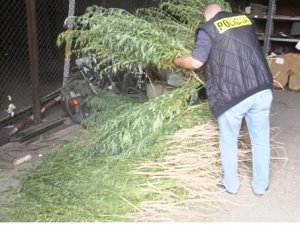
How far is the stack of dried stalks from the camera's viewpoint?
11.9 feet

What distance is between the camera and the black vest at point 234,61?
356 cm

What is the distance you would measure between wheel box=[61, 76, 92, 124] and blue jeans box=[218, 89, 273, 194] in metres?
2.54

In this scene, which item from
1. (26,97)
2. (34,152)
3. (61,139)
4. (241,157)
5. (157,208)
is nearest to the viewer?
(157,208)

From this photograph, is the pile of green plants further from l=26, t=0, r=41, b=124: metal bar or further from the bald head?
l=26, t=0, r=41, b=124: metal bar

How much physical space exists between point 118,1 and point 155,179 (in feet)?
16.0

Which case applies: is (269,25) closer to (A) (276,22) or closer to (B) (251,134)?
(A) (276,22)

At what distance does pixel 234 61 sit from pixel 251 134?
0.76 m

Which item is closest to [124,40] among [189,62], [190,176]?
[189,62]

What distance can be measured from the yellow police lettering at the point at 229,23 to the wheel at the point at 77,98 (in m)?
2.71

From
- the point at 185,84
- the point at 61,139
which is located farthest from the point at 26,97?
the point at 185,84

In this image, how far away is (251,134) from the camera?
389cm

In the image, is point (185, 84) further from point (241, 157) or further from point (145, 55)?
point (241, 157)

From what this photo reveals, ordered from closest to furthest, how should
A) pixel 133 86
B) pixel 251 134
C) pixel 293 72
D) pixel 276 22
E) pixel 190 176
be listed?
pixel 251 134 → pixel 190 176 → pixel 133 86 → pixel 293 72 → pixel 276 22

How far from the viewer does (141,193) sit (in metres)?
3.74
